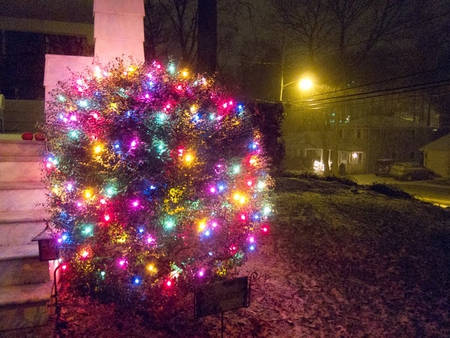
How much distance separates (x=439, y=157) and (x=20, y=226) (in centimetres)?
3753

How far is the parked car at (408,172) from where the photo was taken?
31.0 m

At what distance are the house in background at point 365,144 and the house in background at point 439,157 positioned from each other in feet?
10.3

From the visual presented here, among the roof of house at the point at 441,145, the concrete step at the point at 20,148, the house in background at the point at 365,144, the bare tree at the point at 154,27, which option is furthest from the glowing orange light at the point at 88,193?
the roof of house at the point at 441,145

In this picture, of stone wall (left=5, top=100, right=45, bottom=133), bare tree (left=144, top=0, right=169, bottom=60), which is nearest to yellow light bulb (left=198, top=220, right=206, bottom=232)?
stone wall (left=5, top=100, right=45, bottom=133)

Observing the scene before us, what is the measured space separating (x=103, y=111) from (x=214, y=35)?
647cm

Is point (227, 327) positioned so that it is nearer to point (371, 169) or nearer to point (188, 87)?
point (188, 87)

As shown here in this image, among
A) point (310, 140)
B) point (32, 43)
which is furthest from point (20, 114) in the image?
point (310, 140)

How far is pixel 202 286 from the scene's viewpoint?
2.87 meters

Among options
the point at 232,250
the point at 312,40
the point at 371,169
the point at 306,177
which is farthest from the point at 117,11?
the point at 371,169

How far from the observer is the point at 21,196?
4105 millimetres

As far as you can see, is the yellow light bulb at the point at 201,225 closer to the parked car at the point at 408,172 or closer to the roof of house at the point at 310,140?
the parked car at the point at 408,172

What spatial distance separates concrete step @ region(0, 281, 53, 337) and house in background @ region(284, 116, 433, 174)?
111 feet

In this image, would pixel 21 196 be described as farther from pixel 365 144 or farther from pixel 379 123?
pixel 379 123

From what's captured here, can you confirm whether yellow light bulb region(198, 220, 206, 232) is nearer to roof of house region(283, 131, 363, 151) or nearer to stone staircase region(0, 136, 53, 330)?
stone staircase region(0, 136, 53, 330)
